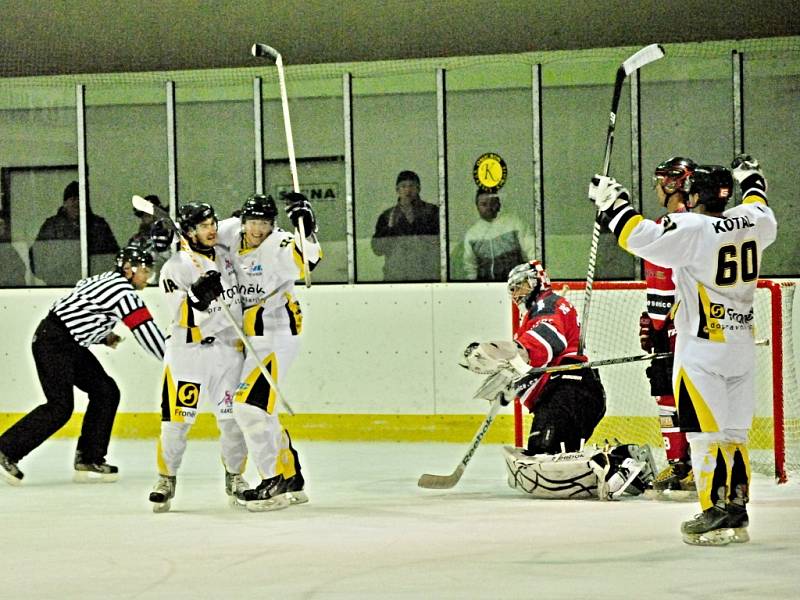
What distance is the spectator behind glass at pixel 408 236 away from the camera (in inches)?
327

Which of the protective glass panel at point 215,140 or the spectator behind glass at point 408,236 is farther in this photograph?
the protective glass panel at point 215,140

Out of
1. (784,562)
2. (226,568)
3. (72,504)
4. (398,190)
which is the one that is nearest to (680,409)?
(784,562)

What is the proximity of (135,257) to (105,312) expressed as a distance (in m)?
0.29

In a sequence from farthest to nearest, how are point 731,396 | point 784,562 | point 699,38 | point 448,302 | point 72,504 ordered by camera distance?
point 699,38
point 448,302
point 72,504
point 731,396
point 784,562

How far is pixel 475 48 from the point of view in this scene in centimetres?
866

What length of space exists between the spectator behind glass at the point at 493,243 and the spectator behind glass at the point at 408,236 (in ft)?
0.74

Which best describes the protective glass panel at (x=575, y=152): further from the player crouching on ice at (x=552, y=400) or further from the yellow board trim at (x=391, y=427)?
the player crouching on ice at (x=552, y=400)

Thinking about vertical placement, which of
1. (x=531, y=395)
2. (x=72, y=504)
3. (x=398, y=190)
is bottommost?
(x=72, y=504)

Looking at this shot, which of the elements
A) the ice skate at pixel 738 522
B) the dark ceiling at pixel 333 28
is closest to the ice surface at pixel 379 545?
the ice skate at pixel 738 522

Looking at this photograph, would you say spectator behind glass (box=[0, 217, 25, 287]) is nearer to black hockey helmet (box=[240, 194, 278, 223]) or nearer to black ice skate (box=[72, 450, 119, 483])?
black ice skate (box=[72, 450, 119, 483])

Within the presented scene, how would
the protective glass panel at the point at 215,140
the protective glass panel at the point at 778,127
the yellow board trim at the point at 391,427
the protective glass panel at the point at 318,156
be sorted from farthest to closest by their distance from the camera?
the protective glass panel at the point at 215,140, the protective glass panel at the point at 318,156, the protective glass panel at the point at 778,127, the yellow board trim at the point at 391,427

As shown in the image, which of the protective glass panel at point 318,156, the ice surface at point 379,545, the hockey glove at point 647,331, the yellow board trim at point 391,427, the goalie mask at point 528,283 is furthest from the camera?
the protective glass panel at point 318,156

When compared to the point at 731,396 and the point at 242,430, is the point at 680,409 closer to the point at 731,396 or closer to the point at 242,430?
the point at 731,396

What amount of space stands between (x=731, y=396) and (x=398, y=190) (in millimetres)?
4466
